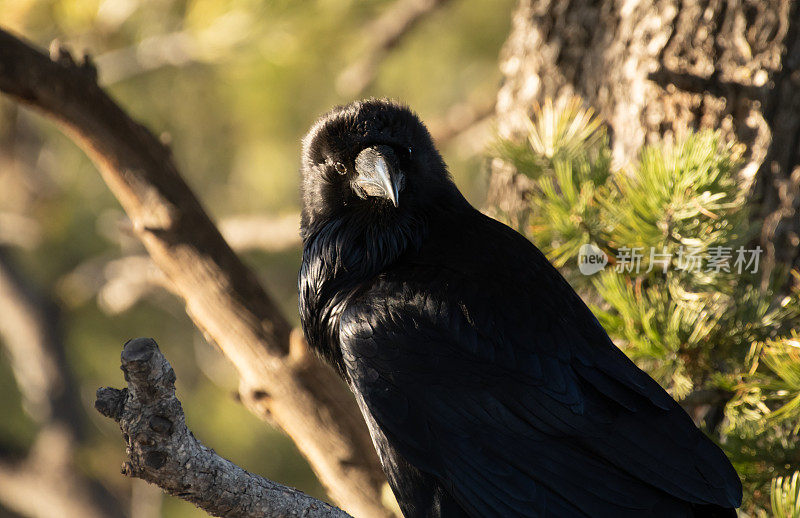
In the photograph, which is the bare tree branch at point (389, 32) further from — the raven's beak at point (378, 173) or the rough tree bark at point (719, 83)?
the raven's beak at point (378, 173)

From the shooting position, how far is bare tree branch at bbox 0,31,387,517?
5.75 ft

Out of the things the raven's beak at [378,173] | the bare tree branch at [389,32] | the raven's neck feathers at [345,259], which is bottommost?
the raven's neck feathers at [345,259]

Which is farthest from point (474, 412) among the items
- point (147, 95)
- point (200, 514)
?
point (200, 514)

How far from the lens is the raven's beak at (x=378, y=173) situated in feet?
4.94

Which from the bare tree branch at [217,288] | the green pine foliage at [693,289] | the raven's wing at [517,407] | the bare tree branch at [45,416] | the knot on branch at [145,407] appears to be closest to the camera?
the knot on branch at [145,407]

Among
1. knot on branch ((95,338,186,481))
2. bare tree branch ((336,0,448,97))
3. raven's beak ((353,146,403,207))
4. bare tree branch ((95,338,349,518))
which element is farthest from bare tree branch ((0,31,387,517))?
bare tree branch ((336,0,448,97))

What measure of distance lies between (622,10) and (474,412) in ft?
3.86

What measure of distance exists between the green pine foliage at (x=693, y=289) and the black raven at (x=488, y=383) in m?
0.10

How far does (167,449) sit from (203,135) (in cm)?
465

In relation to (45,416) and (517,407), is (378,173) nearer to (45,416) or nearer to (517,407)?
(517,407)

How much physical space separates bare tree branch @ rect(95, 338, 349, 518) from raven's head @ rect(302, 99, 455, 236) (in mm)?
629

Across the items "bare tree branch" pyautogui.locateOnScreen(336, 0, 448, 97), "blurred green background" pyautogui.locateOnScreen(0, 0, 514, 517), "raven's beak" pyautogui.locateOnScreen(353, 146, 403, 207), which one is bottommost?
"raven's beak" pyautogui.locateOnScreen(353, 146, 403, 207)

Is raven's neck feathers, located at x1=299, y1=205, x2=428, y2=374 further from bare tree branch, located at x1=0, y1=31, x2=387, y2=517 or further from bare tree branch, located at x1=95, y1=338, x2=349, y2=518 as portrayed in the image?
bare tree branch, located at x1=95, y1=338, x2=349, y2=518

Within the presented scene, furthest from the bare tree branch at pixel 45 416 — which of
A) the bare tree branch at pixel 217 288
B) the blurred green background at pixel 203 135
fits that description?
the bare tree branch at pixel 217 288
